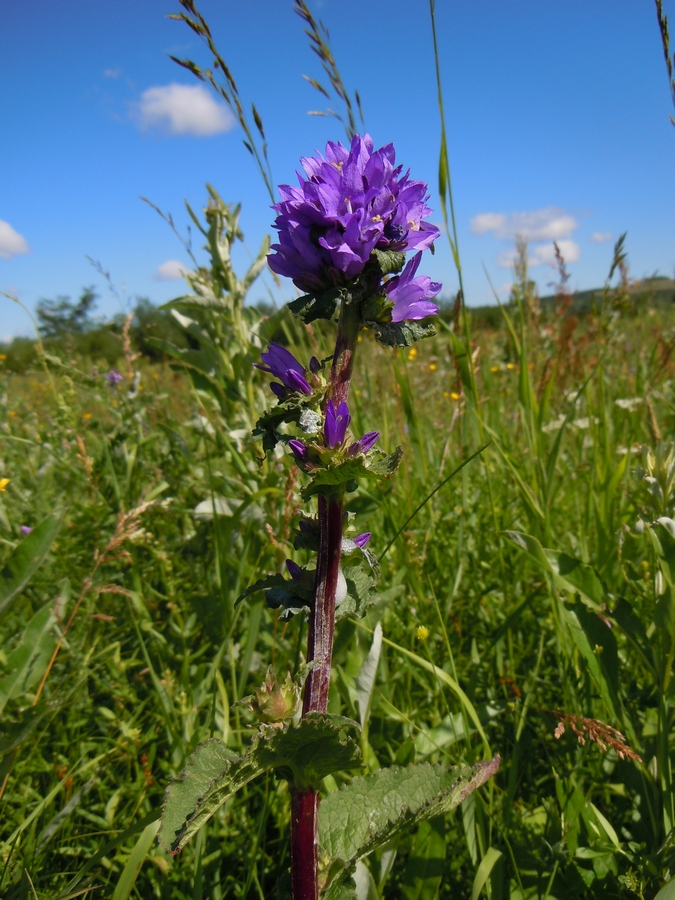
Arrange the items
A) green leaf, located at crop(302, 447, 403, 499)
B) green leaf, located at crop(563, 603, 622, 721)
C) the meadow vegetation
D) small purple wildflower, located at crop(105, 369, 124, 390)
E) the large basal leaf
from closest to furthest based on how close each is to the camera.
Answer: the large basal leaf
green leaf, located at crop(302, 447, 403, 499)
the meadow vegetation
green leaf, located at crop(563, 603, 622, 721)
small purple wildflower, located at crop(105, 369, 124, 390)

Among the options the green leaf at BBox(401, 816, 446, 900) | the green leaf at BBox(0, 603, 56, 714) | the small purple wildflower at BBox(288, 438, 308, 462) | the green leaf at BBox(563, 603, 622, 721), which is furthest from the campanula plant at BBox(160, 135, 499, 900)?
the green leaf at BBox(0, 603, 56, 714)

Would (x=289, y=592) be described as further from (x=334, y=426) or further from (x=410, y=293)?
(x=410, y=293)

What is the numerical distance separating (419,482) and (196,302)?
1.23m

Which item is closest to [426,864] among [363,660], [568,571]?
[363,660]

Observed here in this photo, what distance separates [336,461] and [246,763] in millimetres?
458

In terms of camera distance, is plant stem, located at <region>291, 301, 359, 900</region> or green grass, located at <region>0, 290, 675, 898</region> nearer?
plant stem, located at <region>291, 301, 359, 900</region>

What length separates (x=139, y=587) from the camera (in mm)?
2221

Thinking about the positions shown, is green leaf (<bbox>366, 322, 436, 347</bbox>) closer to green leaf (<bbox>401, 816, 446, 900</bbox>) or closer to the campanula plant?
the campanula plant

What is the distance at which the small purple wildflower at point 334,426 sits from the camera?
1005mm

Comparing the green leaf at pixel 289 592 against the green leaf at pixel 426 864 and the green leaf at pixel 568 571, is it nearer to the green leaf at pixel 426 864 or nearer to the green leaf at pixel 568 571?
the green leaf at pixel 426 864

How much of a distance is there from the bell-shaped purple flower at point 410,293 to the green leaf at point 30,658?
4.27 feet

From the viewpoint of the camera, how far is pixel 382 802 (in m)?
1.07

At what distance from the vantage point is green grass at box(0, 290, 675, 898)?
1284 mm

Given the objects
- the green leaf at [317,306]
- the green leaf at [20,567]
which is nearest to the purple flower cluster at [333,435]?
the green leaf at [317,306]
